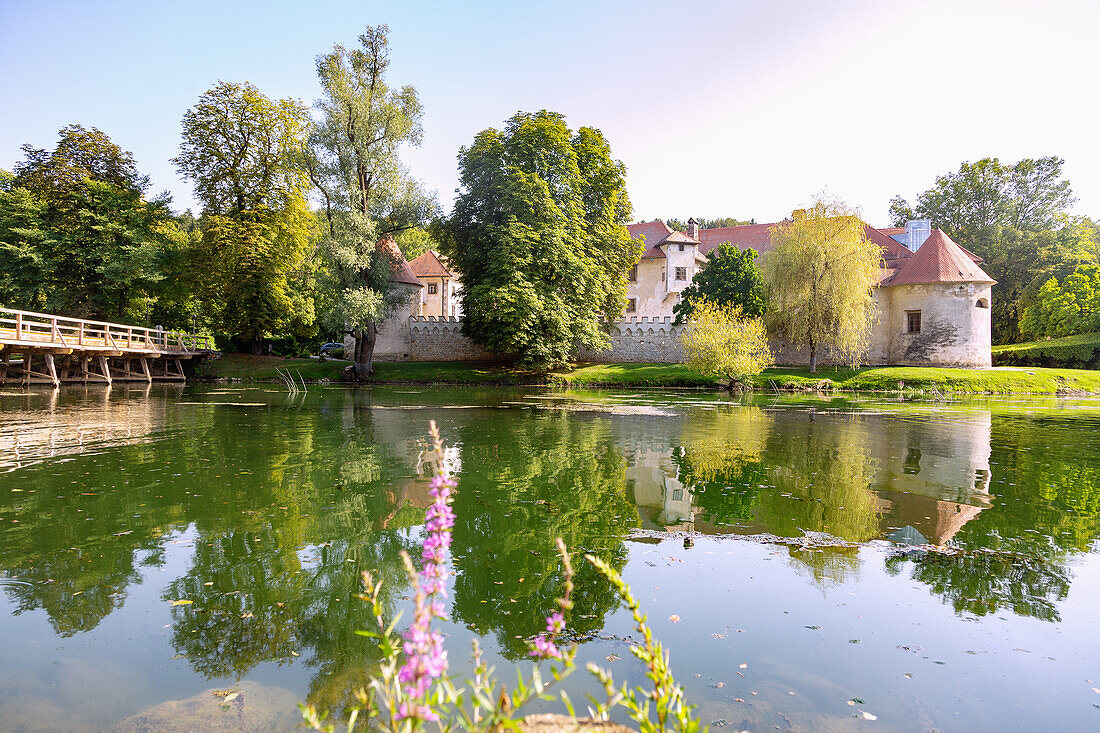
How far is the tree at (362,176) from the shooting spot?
2945 centimetres

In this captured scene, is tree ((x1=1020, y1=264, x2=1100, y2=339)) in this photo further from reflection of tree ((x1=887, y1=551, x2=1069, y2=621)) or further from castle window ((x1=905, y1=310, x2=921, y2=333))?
reflection of tree ((x1=887, y1=551, x2=1069, y2=621))

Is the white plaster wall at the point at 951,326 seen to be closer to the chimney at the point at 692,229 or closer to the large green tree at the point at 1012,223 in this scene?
the large green tree at the point at 1012,223

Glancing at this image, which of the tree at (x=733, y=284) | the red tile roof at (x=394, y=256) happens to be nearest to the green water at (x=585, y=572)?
the red tile roof at (x=394, y=256)

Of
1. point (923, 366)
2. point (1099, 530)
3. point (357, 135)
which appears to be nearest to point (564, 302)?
point (357, 135)

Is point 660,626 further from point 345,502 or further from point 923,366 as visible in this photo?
point 923,366

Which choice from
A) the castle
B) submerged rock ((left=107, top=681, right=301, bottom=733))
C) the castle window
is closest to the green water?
submerged rock ((left=107, top=681, right=301, bottom=733))

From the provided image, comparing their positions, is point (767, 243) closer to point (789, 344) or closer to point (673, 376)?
point (789, 344)

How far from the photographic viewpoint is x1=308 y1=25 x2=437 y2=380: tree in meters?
29.5

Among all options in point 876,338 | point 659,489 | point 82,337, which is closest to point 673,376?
point 876,338

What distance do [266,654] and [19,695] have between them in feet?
3.79

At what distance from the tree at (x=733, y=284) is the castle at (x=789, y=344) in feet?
13.1

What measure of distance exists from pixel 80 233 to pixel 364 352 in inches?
672

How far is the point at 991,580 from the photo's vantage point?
16.3 ft

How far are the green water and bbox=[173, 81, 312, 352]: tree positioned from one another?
24284 millimetres
